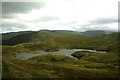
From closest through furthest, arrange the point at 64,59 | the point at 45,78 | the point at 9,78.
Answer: the point at 9,78, the point at 45,78, the point at 64,59

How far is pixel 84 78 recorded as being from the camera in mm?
68938

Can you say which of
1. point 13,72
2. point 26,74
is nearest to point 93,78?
point 26,74

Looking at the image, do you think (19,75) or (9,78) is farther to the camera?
(19,75)

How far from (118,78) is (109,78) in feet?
11.2

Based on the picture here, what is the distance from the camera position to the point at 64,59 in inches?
5773

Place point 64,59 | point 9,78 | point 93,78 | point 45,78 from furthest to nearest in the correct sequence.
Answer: point 64,59
point 93,78
point 45,78
point 9,78

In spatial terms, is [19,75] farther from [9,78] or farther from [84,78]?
[84,78]

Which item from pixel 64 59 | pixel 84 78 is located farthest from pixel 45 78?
pixel 64 59

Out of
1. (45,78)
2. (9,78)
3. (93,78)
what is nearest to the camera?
(9,78)

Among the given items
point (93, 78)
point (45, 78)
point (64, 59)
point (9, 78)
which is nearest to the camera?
point (9, 78)

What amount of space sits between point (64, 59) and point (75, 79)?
8035cm

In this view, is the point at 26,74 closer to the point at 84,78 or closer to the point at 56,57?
the point at 84,78

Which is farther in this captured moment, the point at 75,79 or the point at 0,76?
the point at 75,79

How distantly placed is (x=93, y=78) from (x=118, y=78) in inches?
392
